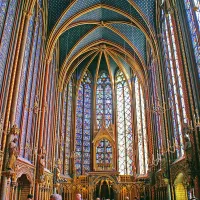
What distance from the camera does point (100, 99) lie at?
96.9 feet

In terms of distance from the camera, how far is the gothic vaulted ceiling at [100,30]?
20.9m

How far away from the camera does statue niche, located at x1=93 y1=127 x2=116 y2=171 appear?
2531 cm

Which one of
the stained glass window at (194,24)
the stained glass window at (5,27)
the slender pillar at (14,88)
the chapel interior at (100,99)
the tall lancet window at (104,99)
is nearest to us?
the slender pillar at (14,88)

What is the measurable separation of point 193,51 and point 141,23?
9.12 m

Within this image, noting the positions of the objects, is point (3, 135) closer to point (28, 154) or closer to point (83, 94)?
point (28, 154)

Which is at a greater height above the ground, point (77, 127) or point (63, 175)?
point (77, 127)

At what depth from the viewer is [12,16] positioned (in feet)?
46.8

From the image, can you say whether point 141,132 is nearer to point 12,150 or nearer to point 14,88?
point 14,88

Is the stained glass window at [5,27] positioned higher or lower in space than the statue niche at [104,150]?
higher

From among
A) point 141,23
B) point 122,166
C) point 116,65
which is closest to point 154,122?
point 122,166

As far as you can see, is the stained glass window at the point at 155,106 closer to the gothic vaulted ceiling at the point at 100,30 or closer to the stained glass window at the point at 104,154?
the gothic vaulted ceiling at the point at 100,30

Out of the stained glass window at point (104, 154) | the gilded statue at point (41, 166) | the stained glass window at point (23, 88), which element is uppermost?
the stained glass window at point (23, 88)

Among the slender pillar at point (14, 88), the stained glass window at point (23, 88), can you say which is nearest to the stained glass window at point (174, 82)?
the slender pillar at point (14, 88)

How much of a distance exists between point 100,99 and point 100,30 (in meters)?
7.85
